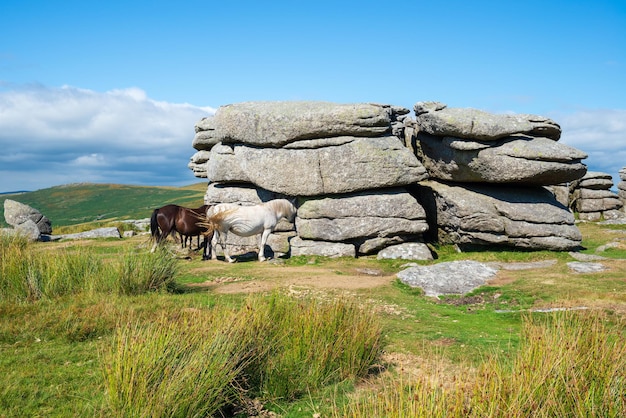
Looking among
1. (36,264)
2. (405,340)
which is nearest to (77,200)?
(36,264)

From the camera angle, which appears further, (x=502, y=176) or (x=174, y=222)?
(x=174, y=222)

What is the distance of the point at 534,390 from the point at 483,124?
1613cm

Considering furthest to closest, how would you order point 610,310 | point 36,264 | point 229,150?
point 229,150 < point 36,264 < point 610,310

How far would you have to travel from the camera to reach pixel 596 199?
112 feet

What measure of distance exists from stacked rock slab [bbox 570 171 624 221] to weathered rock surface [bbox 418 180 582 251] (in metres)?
15.8

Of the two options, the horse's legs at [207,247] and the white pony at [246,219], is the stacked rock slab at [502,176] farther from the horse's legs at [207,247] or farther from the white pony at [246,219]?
the horse's legs at [207,247]

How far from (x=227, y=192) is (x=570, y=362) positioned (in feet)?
63.2

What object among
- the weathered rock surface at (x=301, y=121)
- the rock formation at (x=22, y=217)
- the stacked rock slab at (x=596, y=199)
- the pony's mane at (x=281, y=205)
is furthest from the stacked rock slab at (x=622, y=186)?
the rock formation at (x=22, y=217)

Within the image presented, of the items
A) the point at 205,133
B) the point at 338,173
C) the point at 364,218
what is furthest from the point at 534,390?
the point at 205,133

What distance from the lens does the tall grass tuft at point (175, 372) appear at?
516 centimetres

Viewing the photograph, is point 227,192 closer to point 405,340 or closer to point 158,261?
point 158,261

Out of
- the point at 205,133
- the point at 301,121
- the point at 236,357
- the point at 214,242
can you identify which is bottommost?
the point at 236,357

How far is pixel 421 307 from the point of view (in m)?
12.1

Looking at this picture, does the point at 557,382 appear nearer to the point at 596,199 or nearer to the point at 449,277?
the point at 449,277
